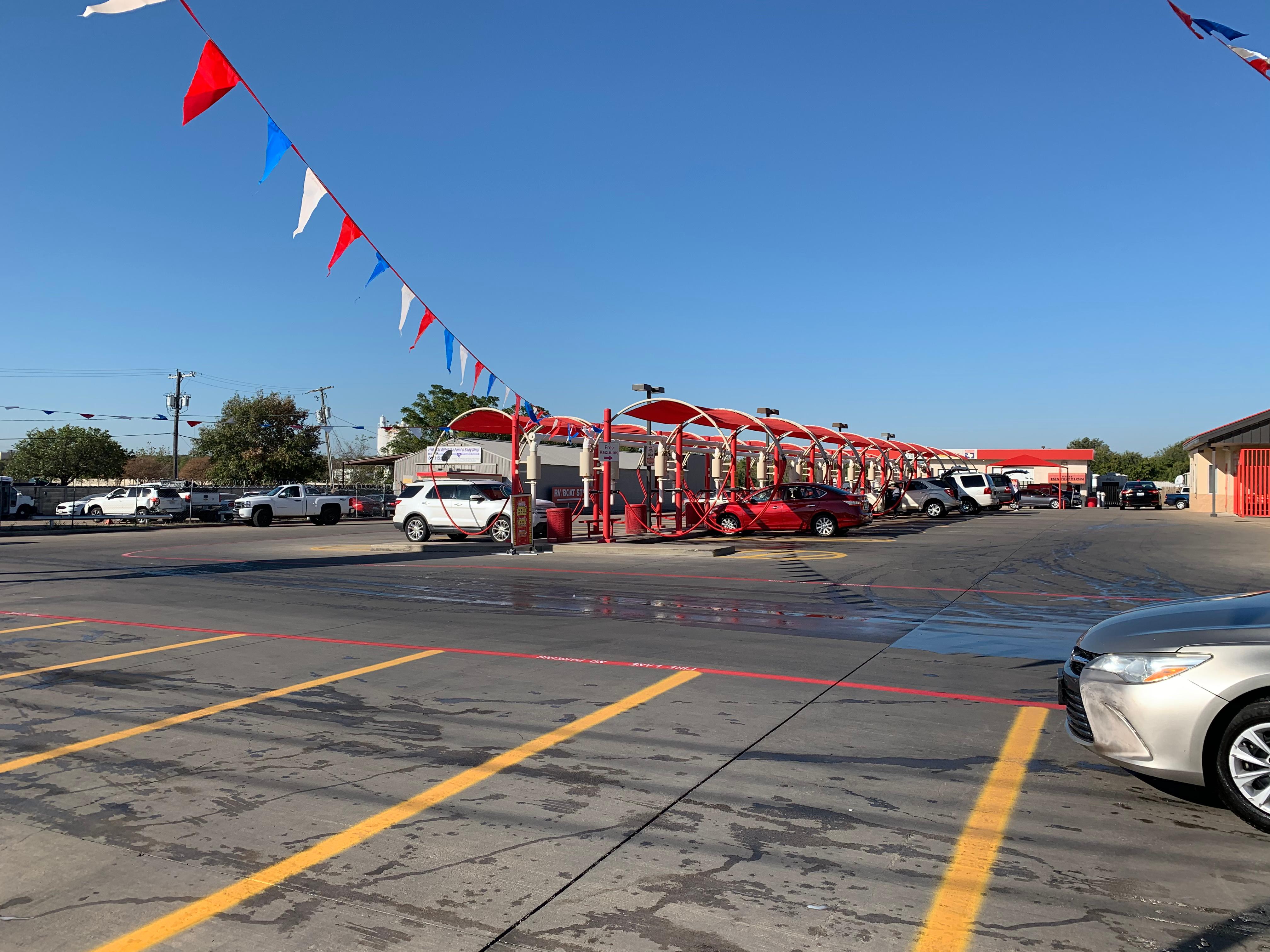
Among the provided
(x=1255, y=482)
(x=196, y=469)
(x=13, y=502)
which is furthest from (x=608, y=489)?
Result: (x=196, y=469)

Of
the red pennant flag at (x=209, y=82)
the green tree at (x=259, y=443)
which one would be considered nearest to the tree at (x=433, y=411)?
the green tree at (x=259, y=443)

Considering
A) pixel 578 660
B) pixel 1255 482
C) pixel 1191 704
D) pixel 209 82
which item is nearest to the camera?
pixel 1191 704

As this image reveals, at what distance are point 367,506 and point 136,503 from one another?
1116 cm

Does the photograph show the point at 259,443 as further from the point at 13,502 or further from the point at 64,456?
the point at 64,456

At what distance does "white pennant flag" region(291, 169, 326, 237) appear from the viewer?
47.9 feet

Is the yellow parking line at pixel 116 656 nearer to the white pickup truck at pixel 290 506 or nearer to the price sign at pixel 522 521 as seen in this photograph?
the price sign at pixel 522 521

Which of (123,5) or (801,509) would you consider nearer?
(123,5)

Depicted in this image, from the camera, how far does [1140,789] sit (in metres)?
4.91

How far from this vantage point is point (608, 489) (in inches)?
935

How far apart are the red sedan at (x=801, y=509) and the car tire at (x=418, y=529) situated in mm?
8404

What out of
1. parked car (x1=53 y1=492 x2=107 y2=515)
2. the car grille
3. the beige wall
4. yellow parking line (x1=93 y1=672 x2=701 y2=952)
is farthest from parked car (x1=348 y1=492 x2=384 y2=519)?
the car grille

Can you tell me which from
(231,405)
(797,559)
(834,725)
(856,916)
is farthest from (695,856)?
(231,405)

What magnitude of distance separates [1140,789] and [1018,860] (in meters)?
1.40

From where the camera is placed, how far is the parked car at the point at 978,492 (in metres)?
42.9
